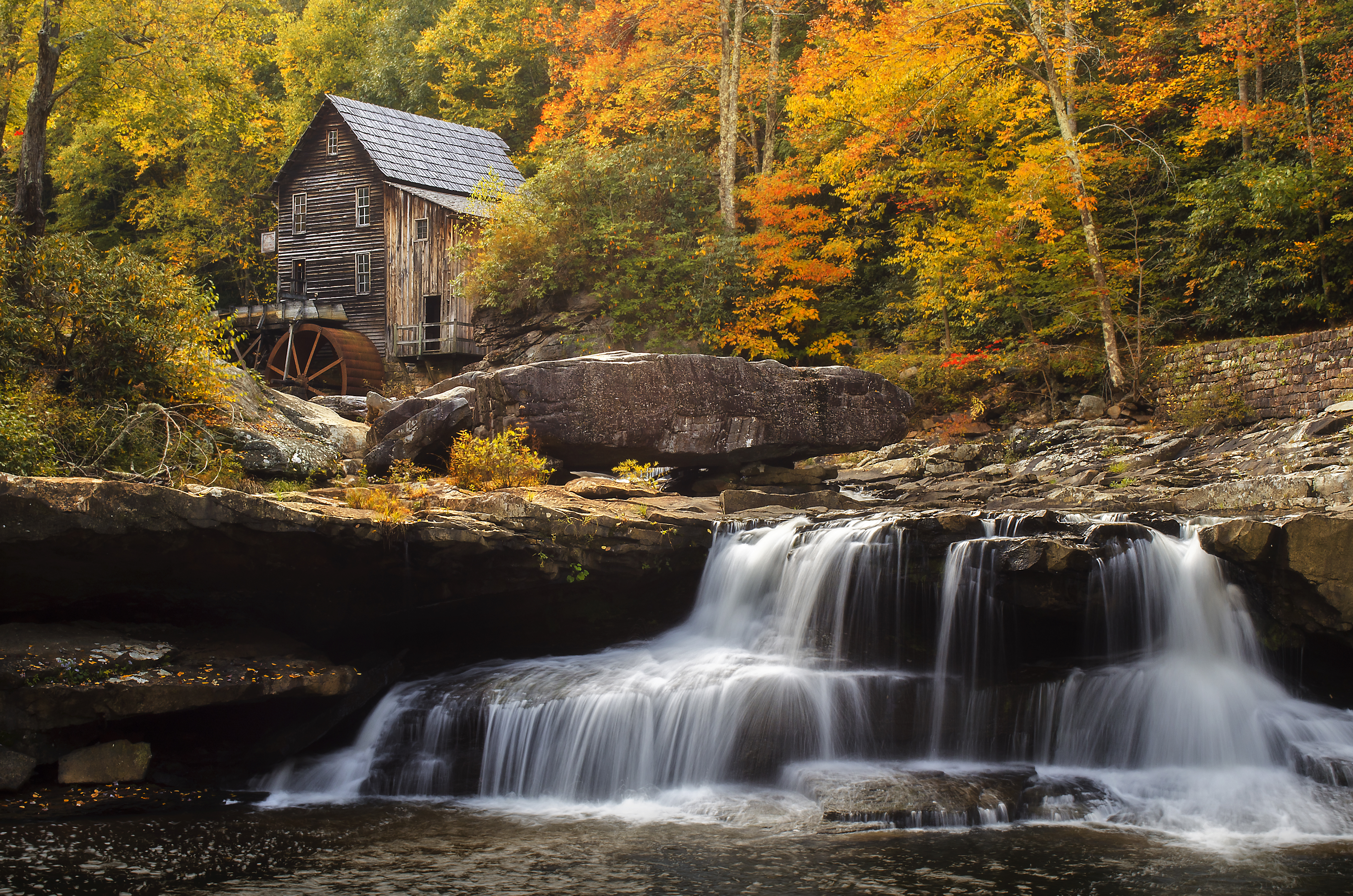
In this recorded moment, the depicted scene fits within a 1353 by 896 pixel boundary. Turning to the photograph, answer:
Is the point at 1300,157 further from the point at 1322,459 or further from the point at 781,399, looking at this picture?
the point at 781,399

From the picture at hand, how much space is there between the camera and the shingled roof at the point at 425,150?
2769cm

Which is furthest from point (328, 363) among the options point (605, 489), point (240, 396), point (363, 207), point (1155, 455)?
point (1155, 455)

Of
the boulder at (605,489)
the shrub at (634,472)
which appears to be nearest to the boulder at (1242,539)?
the boulder at (605,489)

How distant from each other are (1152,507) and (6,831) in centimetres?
1138

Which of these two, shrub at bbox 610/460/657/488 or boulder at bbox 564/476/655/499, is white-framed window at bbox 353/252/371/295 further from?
boulder at bbox 564/476/655/499

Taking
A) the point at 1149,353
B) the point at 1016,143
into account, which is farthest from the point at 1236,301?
the point at 1016,143

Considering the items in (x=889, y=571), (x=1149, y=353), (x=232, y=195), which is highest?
(x=232, y=195)

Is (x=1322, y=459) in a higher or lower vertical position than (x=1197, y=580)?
higher

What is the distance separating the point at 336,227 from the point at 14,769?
80.0 feet

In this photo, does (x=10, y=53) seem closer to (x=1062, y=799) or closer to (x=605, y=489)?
(x=605, y=489)

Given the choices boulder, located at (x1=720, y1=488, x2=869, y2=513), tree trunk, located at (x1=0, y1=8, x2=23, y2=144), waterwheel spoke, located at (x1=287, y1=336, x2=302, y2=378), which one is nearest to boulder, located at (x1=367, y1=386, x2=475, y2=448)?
boulder, located at (x1=720, y1=488, x2=869, y2=513)

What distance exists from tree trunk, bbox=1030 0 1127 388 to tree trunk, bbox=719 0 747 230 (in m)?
6.87

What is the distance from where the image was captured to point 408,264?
90.3 ft

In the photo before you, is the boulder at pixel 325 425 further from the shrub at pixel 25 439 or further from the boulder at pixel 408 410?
the shrub at pixel 25 439
